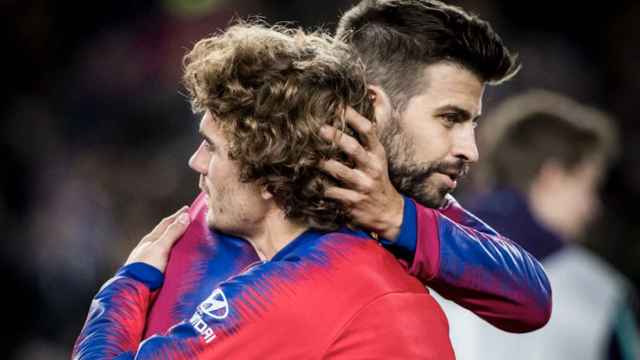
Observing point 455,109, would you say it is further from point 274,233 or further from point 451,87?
point 274,233

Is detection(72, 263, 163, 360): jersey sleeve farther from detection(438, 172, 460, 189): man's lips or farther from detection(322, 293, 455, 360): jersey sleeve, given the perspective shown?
detection(438, 172, 460, 189): man's lips

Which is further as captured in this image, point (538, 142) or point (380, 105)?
point (538, 142)

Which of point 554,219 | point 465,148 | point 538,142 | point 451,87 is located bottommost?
point 554,219

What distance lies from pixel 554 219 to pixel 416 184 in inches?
74.2

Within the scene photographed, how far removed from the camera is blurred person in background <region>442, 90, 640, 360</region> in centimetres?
421

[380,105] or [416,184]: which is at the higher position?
[380,105]

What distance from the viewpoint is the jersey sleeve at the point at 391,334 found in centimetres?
243

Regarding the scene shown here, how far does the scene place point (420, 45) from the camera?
9.40 feet

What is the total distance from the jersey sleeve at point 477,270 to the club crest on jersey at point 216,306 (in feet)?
1.28

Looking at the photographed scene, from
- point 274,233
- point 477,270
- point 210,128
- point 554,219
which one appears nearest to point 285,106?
point 210,128

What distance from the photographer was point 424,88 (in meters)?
2.83

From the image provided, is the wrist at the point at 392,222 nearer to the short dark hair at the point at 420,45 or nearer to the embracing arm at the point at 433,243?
the embracing arm at the point at 433,243

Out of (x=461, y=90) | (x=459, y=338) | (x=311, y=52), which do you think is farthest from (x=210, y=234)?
(x=459, y=338)

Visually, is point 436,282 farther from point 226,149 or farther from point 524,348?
point 524,348
